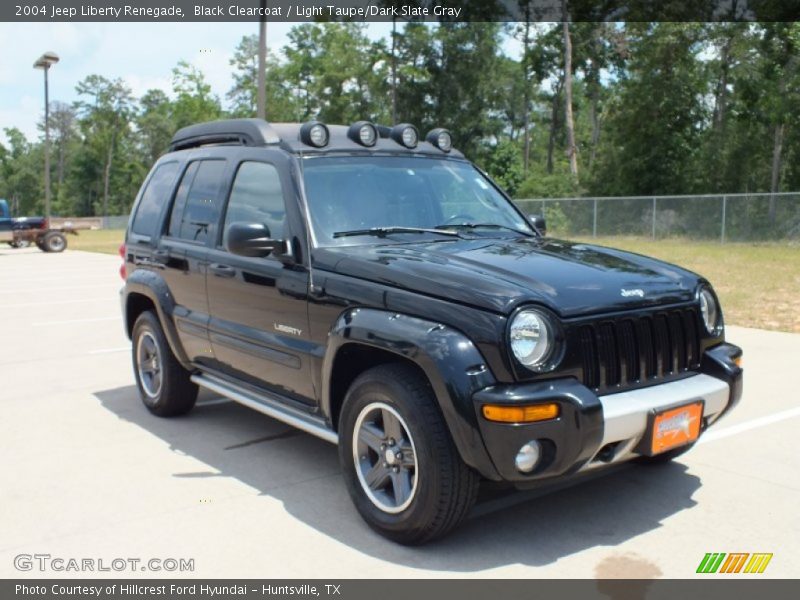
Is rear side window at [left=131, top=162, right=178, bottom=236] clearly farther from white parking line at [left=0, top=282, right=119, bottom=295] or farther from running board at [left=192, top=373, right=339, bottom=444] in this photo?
white parking line at [left=0, top=282, right=119, bottom=295]

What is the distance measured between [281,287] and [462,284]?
1.33m

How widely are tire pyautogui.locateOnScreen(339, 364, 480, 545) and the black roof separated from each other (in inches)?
67.2

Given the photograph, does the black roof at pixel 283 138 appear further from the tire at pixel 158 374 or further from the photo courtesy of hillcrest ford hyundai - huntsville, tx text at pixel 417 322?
the tire at pixel 158 374

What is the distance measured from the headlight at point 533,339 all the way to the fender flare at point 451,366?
0.17m

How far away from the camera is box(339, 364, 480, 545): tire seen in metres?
3.68

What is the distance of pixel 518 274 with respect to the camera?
156 inches

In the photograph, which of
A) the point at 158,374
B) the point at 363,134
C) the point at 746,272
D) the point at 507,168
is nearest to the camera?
the point at 363,134

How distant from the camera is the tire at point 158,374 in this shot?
20.1ft

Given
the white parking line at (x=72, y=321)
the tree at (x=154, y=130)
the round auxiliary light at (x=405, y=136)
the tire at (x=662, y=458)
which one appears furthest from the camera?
the tree at (x=154, y=130)

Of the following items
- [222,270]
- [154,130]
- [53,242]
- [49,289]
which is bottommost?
[49,289]

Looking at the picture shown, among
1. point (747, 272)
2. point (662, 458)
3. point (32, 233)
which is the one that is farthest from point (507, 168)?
point (662, 458)

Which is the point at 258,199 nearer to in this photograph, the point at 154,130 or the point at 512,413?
the point at 512,413

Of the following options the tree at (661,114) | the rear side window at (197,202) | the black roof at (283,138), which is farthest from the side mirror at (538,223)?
the tree at (661,114)

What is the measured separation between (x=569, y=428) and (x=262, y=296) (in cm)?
212
